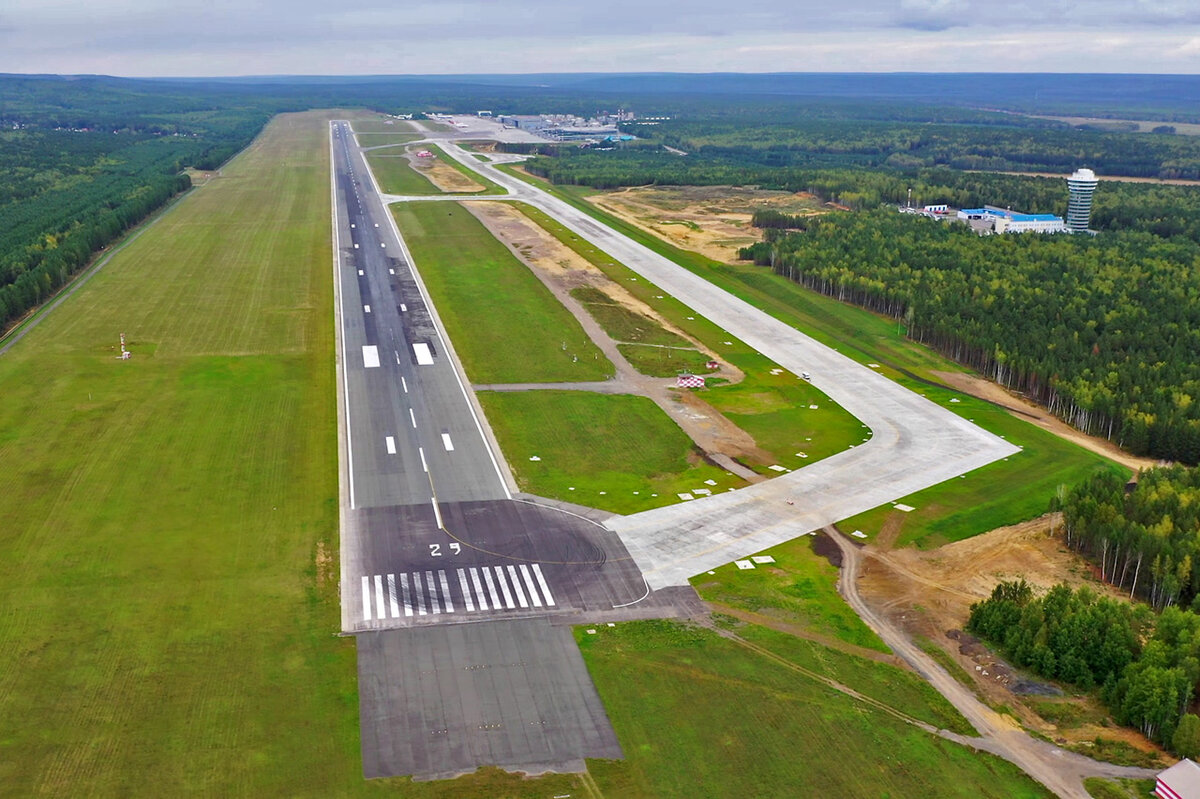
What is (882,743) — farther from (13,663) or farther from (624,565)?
(13,663)

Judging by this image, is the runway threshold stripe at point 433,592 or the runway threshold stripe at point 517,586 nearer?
the runway threshold stripe at point 433,592

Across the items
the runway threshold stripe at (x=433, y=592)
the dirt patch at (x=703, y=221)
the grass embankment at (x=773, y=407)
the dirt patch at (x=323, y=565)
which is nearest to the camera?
the runway threshold stripe at (x=433, y=592)

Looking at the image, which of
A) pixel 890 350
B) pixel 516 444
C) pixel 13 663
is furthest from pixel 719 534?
pixel 890 350

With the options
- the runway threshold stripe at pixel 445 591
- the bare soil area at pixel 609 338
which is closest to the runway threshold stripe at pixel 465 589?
the runway threshold stripe at pixel 445 591

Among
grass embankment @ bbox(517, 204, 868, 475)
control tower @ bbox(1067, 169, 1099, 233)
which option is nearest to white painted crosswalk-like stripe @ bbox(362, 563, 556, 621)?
grass embankment @ bbox(517, 204, 868, 475)

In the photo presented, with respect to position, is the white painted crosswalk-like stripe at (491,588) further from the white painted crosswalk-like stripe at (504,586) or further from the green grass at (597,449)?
the green grass at (597,449)

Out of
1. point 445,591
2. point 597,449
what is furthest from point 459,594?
point 597,449

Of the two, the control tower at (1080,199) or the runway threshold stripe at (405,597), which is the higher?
the control tower at (1080,199)
